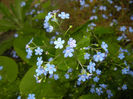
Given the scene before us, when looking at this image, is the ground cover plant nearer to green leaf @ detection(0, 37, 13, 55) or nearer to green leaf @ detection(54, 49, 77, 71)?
green leaf @ detection(54, 49, 77, 71)

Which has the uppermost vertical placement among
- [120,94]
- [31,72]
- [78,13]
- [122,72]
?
[78,13]

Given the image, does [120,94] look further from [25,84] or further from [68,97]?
[25,84]

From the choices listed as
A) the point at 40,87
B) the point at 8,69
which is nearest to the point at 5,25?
the point at 8,69

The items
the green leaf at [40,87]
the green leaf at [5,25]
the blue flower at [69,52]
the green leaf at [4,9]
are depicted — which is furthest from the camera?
the green leaf at [4,9]

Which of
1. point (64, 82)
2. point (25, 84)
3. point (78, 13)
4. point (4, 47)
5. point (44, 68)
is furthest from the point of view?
point (78, 13)

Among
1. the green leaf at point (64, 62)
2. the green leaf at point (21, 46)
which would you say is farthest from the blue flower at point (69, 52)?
the green leaf at point (21, 46)

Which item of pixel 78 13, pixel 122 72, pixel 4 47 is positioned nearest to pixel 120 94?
pixel 122 72

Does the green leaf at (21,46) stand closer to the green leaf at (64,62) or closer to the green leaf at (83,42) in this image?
the green leaf at (64,62)
